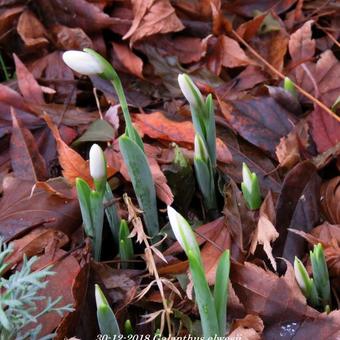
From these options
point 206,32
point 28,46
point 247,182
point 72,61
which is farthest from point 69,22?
point 247,182

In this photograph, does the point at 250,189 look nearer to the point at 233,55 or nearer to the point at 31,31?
the point at 233,55

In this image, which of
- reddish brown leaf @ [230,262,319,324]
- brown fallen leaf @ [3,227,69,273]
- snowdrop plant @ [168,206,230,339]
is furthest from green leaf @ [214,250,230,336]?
brown fallen leaf @ [3,227,69,273]

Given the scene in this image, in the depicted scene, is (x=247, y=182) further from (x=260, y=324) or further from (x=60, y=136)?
(x=60, y=136)

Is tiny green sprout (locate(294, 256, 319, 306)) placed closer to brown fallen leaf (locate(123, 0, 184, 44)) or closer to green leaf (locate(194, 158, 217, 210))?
green leaf (locate(194, 158, 217, 210))

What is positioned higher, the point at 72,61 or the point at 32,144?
the point at 72,61

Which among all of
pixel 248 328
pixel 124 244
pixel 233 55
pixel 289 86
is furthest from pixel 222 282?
pixel 233 55

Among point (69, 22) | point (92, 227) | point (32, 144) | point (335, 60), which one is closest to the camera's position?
point (92, 227)
